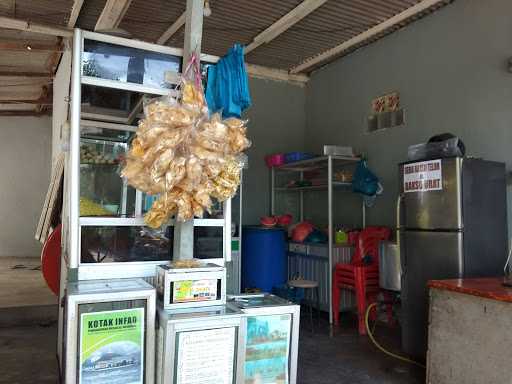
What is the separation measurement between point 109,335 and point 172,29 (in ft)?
13.5

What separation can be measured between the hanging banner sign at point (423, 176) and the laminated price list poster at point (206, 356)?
2227 mm

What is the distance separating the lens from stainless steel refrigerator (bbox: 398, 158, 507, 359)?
3287 mm

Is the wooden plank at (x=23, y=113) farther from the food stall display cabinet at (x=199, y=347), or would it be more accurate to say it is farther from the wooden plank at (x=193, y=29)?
the food stall display cabinet at (x=199, y=347)

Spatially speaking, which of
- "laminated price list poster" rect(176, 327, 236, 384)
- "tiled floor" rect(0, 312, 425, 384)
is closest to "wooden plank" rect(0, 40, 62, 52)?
"tiled floor" rect(0, 312, 425, 384)

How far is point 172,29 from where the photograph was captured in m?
5.09

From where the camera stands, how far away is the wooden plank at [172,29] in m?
4.83

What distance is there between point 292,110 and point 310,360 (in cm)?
413

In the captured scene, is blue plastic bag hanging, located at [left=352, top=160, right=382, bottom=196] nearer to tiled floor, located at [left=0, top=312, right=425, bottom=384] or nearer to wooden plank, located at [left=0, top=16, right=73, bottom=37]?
tiled floor, located at [left=0, top=312, right=425, bottom=384]

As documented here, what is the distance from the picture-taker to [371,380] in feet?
10.7

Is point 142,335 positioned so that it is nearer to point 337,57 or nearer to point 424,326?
point 424,326

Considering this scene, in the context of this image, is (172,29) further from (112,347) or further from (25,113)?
(25,113)

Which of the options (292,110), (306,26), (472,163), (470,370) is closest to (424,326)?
(470,370)

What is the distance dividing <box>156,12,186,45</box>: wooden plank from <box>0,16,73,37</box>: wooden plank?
3.58 ft

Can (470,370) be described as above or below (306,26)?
below
